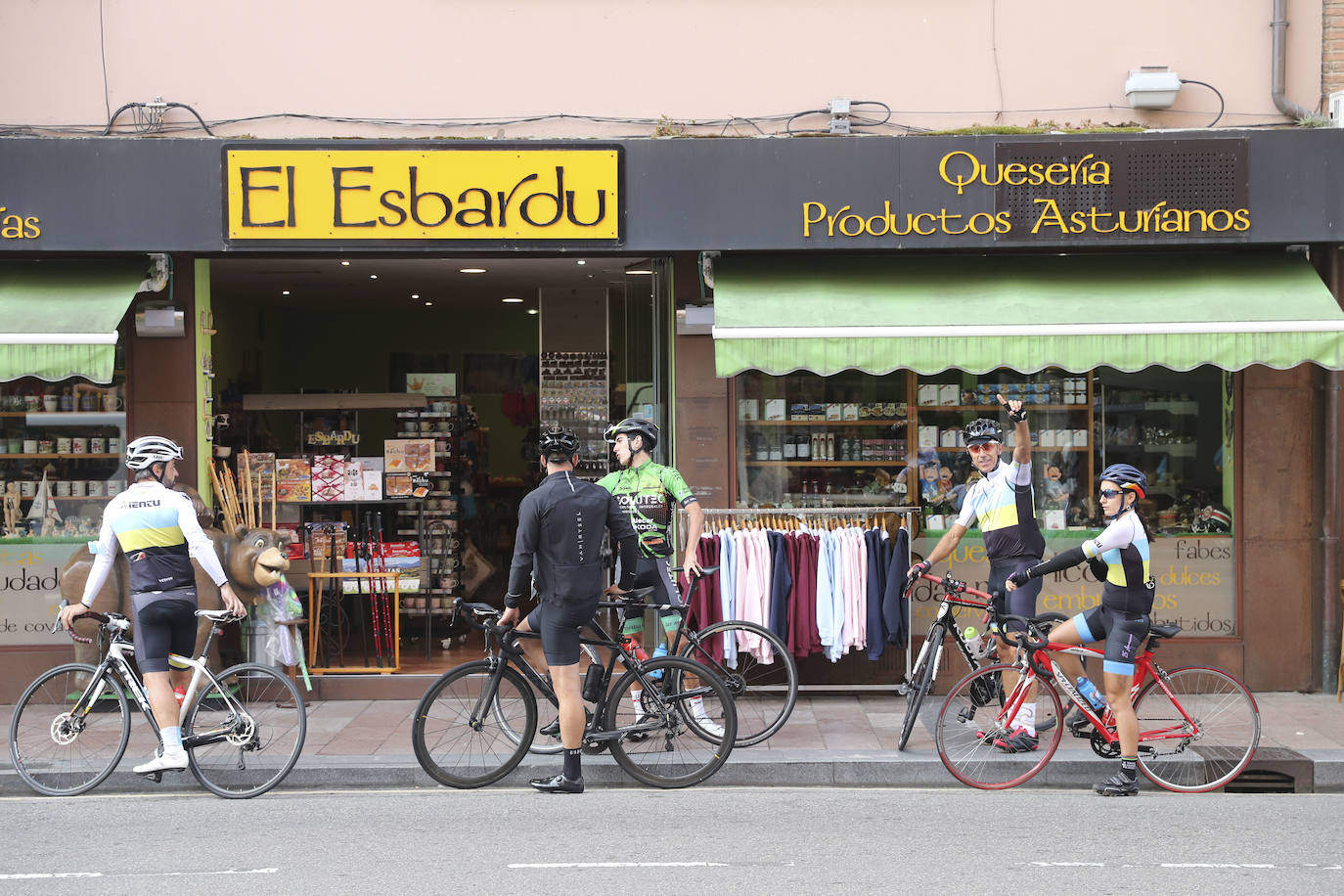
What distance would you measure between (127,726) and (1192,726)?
608 centimetres

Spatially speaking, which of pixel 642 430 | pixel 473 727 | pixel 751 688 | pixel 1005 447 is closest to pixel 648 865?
pixel 473 727

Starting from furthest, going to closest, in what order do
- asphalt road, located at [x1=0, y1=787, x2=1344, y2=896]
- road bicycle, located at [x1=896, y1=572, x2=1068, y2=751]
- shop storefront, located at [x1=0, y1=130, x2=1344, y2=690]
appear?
shop storefront, located at [x1=0, y1=130, x2=1344, y2=690] → road bicycle, located at [x1=896, y1=572, x2=1068, y2=751] → asphalt road, located at [x1=0, y1=787, x2=1344, y2=896]

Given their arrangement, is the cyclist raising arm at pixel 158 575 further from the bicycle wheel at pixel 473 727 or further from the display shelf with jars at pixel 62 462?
the display shelf with jars at pixel 62 462

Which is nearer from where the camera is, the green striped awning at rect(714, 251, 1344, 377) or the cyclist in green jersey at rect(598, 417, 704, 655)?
the cyclist in green jersey at rect(598, 417, 704, 655)

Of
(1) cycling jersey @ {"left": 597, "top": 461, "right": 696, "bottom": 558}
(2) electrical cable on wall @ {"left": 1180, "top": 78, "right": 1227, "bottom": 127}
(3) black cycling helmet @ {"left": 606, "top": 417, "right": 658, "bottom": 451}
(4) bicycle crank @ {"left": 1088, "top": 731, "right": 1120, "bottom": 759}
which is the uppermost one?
(2) electrical cable on wall @ {"left": 1180, "top": 78, "right": 1227, "bottom": 127}

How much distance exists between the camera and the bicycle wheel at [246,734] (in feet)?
24.6

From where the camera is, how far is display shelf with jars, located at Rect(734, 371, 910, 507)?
34.2ft

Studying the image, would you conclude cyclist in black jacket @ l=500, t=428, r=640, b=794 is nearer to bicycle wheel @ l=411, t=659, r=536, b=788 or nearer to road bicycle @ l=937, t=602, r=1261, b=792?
bicycle wheel @ l=411, t=659, r=536, b=788

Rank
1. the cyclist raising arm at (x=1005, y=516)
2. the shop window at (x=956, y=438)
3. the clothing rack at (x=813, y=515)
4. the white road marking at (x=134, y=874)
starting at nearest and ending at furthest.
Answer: the white road marking at (x=134, y=874)
the cyclist raising arm at (x=1005, y=516)
the clothing rack at (x=813, y=515)
the shop window at (x=956, y=438)

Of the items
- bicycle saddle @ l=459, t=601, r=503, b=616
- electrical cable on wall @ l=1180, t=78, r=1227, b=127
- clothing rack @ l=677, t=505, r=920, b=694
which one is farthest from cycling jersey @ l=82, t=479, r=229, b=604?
electrical cable on wall @ l=1180, t=78, r=1227, b=127

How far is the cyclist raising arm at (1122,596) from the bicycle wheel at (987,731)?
1.19 ft

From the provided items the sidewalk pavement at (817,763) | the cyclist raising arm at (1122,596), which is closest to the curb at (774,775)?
the sidewalk pavement at (817,763)

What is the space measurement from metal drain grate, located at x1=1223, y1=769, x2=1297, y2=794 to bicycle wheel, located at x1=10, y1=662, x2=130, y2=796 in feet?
21.5

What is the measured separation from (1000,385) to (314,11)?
6.09 metres
